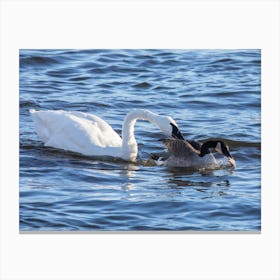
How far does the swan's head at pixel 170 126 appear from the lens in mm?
13078

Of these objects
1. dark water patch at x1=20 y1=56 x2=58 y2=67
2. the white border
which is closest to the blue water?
dark water patch at x1=20 y1=56 x2=58 y2=67

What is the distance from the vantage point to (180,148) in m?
13.2

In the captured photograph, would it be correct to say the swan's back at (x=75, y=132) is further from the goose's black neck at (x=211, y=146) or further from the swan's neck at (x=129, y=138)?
the goose's black neck at (x=211, y=146)

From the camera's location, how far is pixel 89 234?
39.3 ft

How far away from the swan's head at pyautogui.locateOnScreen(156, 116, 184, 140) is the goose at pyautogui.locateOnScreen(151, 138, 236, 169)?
1.8 inches

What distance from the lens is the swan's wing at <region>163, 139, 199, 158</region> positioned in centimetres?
1313

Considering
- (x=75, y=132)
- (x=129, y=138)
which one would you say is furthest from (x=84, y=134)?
(x=129, y=138)

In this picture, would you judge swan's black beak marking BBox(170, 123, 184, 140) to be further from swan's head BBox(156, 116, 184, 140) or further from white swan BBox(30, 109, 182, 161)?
white swan BBox(30, 109, 182, 161)
